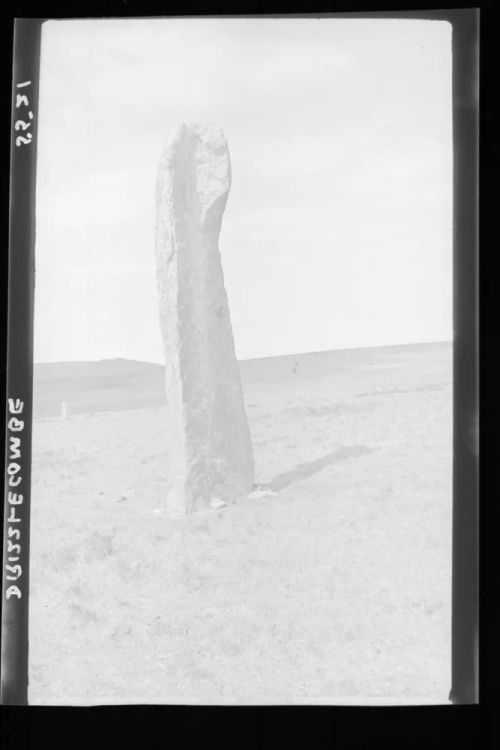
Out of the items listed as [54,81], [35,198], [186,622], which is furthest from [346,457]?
[54,81]

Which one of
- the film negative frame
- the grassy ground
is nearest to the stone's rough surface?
the grassy ground

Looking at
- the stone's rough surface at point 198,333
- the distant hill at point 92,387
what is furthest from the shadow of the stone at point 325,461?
the distant hill at point 92,387

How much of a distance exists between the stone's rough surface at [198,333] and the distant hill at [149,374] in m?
0.08

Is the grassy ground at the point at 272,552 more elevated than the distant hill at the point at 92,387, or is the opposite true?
the distant hill at the point at 92,387

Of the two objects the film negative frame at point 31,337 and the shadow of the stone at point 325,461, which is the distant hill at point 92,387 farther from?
the shadow of the stone at point 325,461

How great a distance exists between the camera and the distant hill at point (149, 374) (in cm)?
213

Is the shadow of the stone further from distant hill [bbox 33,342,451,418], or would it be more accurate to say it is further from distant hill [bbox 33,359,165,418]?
distant hill [bbox 33,359,165,418]

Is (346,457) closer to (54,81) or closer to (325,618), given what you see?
(325,618)

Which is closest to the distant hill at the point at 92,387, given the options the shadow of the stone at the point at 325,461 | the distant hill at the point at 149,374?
the distant hill at the point at 149,374

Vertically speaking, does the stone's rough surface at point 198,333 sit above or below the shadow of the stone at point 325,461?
above

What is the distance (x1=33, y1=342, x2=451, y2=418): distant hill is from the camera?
6.98 feet

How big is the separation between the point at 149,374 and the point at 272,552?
75 cm

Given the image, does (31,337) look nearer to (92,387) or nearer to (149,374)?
(92,387)

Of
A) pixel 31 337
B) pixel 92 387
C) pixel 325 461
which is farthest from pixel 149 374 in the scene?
pixel 325 461
